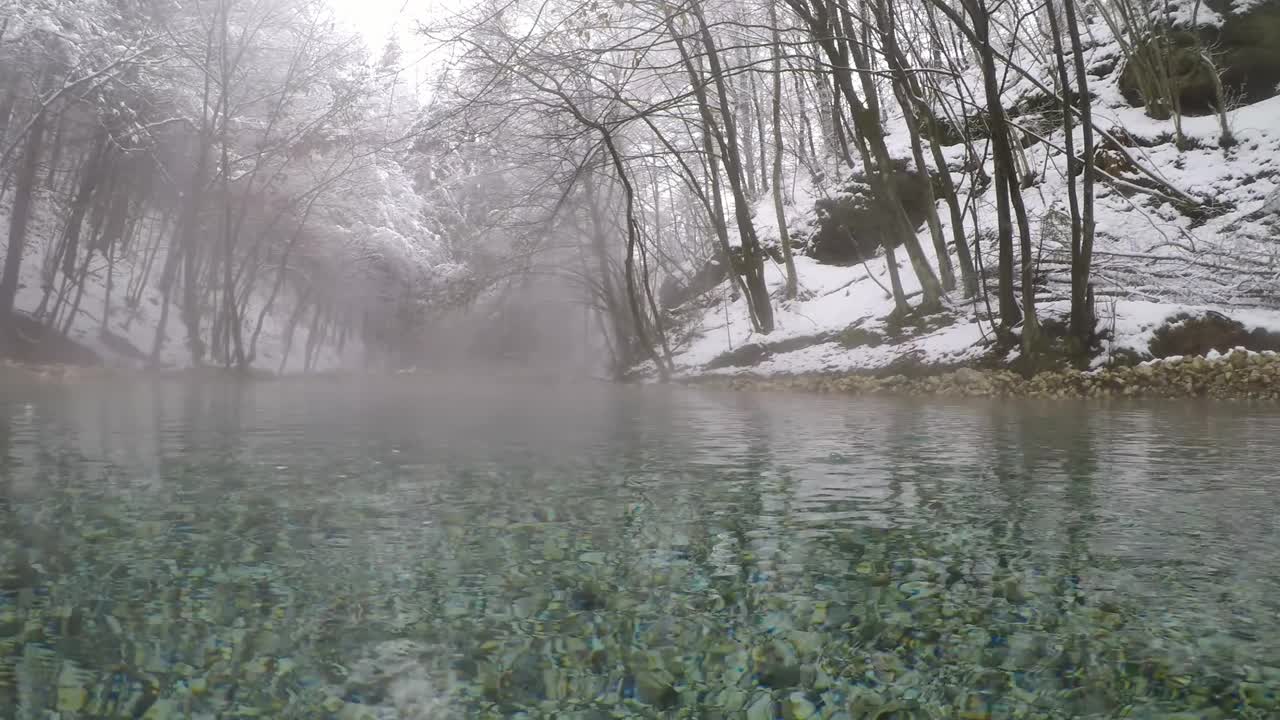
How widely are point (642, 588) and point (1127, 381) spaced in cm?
1036

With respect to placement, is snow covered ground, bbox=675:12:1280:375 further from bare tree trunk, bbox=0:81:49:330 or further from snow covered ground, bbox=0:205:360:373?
bare tree trunk, bbox=0:81:49:330

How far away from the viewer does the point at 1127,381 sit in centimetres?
1088

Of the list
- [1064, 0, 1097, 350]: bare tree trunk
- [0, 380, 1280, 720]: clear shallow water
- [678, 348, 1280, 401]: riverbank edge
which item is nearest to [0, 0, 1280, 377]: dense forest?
[1064, 0, 1097, 350]: bare tree trunk

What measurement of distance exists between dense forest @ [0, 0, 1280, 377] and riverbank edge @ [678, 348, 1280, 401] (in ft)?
2.23

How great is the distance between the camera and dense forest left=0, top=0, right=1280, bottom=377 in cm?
1211

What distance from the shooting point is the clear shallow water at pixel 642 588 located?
1636mm

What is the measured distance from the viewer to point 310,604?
6.97ft

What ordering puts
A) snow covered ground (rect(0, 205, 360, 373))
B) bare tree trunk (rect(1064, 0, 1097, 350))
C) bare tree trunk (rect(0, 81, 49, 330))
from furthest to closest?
snow covered ground (rect(0, 205, 360, 373)), bare tree trunk (rect(0, 81, 49, 330)), bare tree trunk (rect(1064, 0, 1097, 350))

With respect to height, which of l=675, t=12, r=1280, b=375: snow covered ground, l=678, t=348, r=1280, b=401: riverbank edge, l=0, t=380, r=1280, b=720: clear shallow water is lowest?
l=0, t=380, r=1280, b=720: clear shallow water

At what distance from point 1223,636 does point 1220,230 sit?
46.0 ft

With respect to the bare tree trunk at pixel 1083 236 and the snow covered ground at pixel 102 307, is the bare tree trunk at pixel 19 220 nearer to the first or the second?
the snow covered ground at pixel 102 307

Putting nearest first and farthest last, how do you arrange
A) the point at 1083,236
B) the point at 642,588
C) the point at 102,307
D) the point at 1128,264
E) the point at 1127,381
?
the point at 642,588, the point at 1127,381, the point at 1083,236, the point at 1128,264, the point at 102,307

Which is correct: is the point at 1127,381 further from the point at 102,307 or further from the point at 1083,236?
the point at 102,307

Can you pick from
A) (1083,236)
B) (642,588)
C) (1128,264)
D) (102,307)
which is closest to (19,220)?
(102,307)
